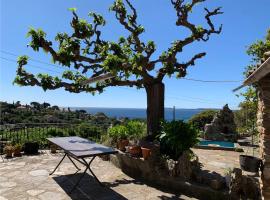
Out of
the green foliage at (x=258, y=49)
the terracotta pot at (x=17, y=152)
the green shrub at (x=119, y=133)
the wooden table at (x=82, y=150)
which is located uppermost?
the green foliage at (x=258, y=49)

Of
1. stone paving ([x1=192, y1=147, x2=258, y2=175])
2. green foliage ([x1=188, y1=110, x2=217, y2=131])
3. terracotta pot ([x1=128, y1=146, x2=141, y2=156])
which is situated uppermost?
green foliage ([x1=188, y1=110, x2=217, y2=131])

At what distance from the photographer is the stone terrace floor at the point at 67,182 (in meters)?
6.08

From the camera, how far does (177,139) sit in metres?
6.84

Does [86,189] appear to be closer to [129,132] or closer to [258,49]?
[129,132]

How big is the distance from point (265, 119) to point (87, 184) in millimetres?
4190

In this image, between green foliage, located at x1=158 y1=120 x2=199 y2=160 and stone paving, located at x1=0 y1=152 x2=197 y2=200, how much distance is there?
953mm

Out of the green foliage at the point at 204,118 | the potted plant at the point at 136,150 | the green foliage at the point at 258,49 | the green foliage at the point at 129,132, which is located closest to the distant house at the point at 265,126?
the potted plant at the point at 136,150

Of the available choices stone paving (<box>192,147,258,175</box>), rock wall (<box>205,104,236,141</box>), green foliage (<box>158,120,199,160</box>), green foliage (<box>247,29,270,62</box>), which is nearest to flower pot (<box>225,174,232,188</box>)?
stone paving (<box>192,147,258,175</box>)

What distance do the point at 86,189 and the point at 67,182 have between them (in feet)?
2.22

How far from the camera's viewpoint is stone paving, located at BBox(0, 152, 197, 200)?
605cm

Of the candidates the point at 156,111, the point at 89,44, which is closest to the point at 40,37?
the point at 89,44

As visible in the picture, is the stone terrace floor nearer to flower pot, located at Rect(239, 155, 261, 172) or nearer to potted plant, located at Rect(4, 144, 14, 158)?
potted plant, located at Rect(4, 144, 14, 158)

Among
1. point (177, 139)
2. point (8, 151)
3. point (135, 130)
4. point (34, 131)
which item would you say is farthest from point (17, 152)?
point (177, 139)

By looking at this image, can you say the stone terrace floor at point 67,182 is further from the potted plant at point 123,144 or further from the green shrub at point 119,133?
the green shrub at point 119,133
